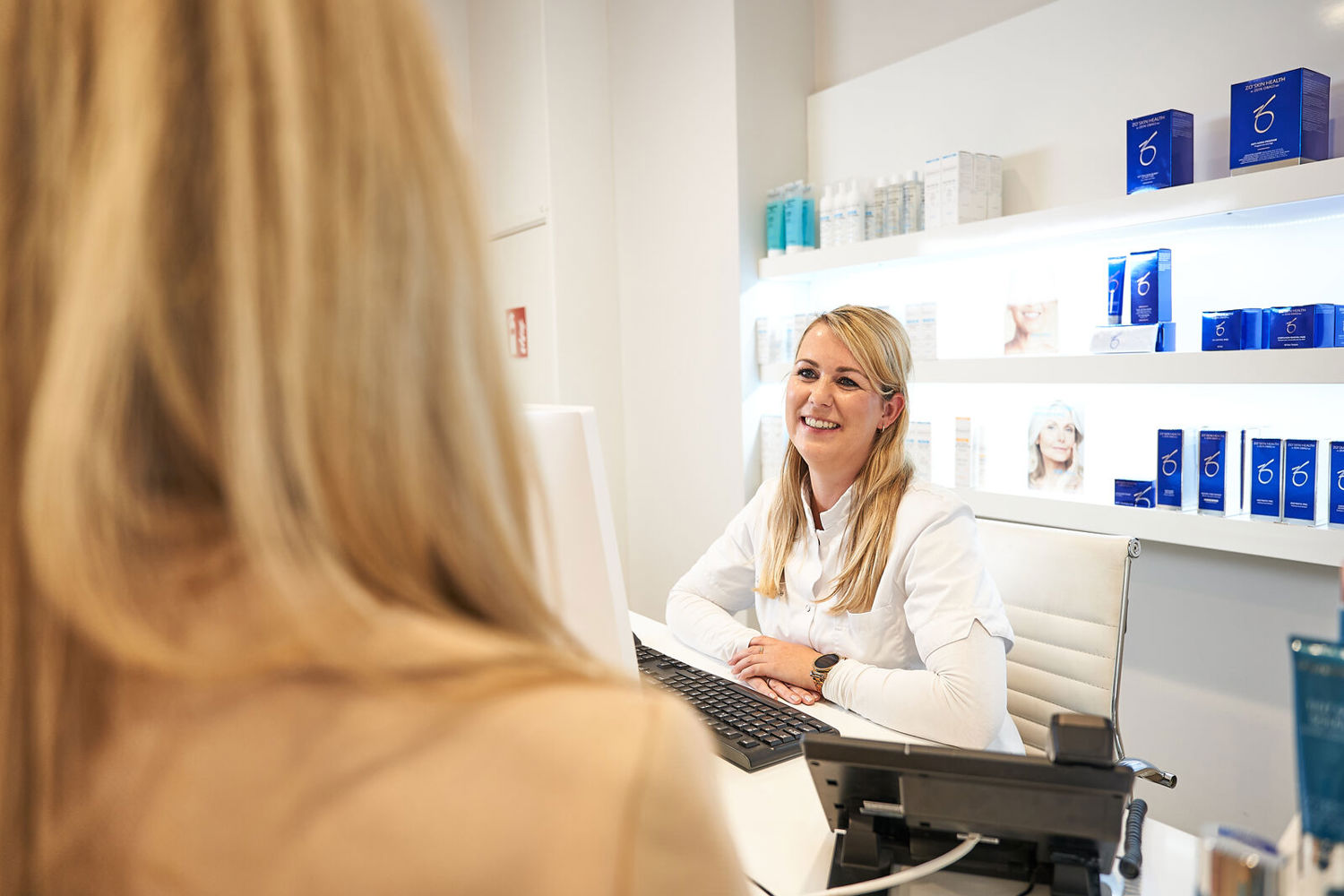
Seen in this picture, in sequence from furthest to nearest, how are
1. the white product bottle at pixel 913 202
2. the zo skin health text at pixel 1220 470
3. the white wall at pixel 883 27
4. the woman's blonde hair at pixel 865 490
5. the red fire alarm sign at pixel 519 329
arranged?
the red fire alarm sign at pixel 519 329 → the white wall at pixel 883 27 → the white product bottle at pixel 913 202 → the zo skin health text at pixel 1220 470 → the woman's blonde hair at pixel 865 490

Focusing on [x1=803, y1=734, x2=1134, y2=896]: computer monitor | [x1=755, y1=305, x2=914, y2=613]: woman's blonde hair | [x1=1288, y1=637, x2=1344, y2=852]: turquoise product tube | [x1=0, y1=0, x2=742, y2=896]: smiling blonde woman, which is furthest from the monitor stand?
[x1=755, y1=305, x2=914, y2=613]: woman's blonde hair

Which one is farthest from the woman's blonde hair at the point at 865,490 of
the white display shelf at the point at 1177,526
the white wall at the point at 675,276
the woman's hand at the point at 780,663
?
the white wall at the point at 675,276

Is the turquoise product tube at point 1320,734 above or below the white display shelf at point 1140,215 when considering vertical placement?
below

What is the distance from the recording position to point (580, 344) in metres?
4.17

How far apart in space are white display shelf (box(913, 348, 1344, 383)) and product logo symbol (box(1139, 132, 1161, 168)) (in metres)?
0.51

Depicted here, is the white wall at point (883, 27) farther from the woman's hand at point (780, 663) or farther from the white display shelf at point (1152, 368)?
the woman's hand at point (780, 663)

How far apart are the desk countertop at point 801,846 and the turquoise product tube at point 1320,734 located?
539mm

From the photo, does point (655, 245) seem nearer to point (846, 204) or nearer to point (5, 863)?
point (846, 204)

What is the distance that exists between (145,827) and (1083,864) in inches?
38.4

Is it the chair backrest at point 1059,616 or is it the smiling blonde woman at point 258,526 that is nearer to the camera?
the smiling blonde woman at point 258,526

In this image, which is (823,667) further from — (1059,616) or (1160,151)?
(1160,151)

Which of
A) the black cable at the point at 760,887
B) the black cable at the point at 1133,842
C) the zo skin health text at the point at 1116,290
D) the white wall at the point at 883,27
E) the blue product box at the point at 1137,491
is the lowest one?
the black cable at the point at 760,887

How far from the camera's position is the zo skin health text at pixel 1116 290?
96.8 inches

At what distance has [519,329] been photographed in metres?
4.41
